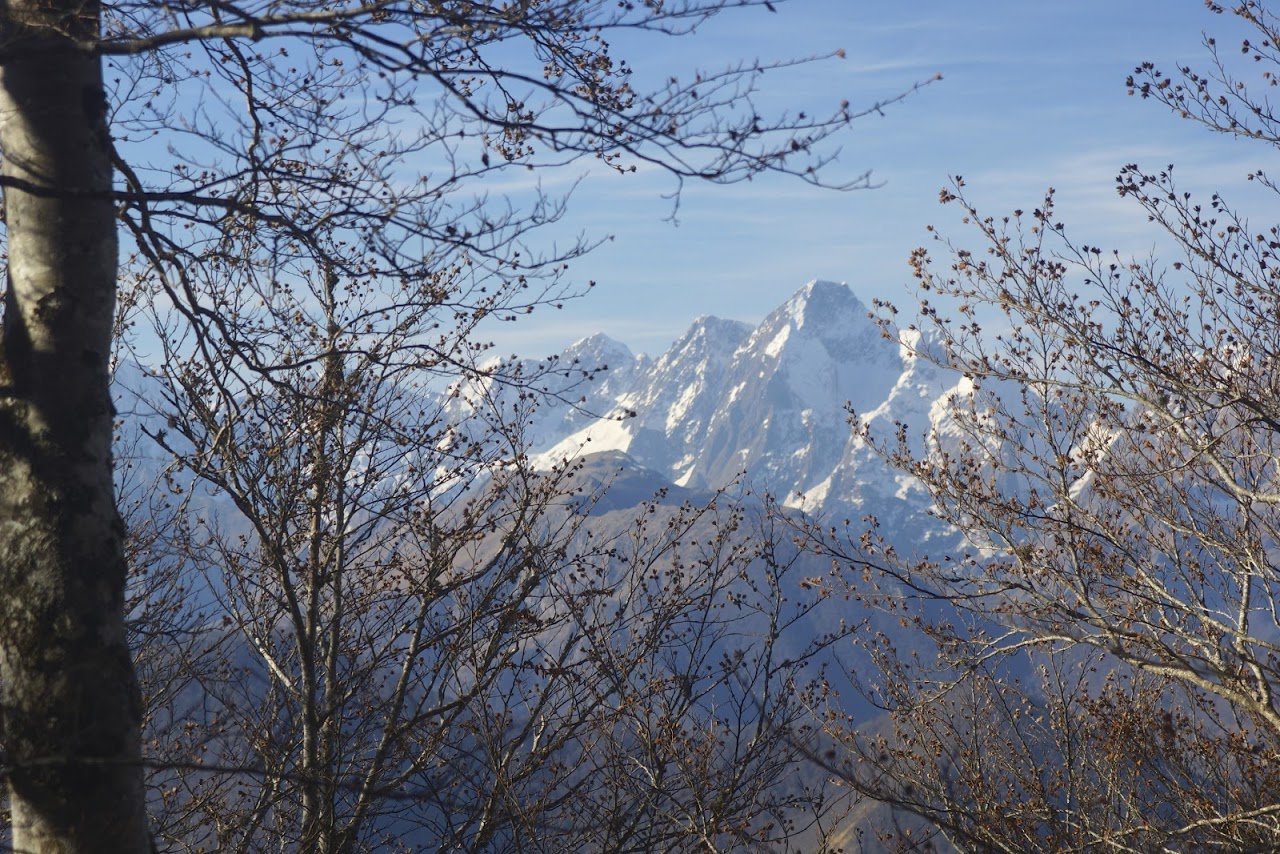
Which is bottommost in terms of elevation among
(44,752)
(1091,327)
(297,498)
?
(44,752)

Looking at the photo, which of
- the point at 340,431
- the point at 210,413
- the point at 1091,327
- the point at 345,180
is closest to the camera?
the point at 345,180

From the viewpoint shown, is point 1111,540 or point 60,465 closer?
point 60,465

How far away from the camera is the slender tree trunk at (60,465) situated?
3639 mm

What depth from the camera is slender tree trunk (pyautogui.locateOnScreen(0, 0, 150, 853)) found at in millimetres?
3639

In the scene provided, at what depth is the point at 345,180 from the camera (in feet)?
14.9

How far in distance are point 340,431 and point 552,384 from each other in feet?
6.21

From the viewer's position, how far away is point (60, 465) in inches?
151

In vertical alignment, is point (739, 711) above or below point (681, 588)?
below

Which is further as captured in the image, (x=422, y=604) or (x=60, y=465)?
(x=422, y=604)

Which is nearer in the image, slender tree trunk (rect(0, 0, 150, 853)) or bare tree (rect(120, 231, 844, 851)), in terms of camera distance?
slender tree trunk (rect(0, 0, 150, 853))

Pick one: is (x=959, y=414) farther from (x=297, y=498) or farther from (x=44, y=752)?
(x=44, y=752)

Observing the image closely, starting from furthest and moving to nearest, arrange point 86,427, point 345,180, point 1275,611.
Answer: point 1275,611
point 345,180
point 86,427

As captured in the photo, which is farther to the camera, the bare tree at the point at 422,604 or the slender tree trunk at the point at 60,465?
the bare tree at the point at 422,604

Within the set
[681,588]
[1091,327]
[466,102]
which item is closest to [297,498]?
[681,588]
